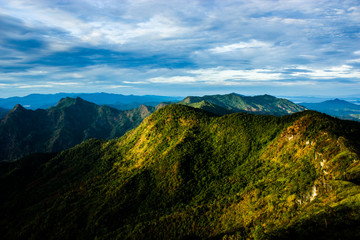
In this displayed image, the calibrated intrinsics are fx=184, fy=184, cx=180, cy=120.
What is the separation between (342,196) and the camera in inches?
2083

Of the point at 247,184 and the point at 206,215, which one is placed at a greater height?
the point at 247,184

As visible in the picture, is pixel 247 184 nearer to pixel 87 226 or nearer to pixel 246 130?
pixel 246 130

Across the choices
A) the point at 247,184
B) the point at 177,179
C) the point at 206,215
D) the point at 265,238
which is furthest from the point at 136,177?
the point at 265,238

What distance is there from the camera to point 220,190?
364ft

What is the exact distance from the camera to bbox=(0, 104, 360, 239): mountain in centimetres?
5991

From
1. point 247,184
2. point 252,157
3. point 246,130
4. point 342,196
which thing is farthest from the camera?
point 246,130

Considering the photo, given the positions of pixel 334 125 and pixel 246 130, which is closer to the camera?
pixel 334 125

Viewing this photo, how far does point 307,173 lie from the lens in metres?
79.0

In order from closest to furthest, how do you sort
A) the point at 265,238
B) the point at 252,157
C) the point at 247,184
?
the point at 265,238
the point at 247,184
the point at 252,157

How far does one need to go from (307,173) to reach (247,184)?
102 ft

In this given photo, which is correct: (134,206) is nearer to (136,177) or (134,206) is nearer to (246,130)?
(136,177)

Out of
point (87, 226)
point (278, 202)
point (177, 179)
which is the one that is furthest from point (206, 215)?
point (87, 226)

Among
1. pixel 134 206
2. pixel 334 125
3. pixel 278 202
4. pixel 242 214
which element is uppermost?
pixel 334 125

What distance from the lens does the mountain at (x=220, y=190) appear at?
5991 cm
